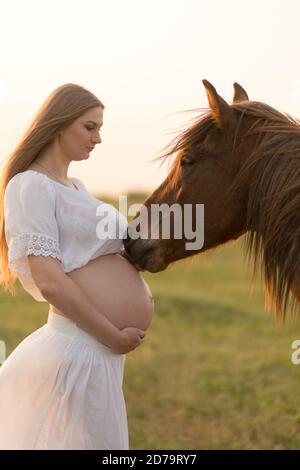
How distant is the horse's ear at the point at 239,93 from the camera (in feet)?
13.5

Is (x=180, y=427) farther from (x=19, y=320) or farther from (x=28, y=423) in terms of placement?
(x=19, y=320)

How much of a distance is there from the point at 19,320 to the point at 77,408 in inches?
319

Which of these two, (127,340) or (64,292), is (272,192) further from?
(64,292)

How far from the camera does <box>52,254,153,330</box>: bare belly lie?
3492mm

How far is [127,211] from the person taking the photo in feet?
14.6

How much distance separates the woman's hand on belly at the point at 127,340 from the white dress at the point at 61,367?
64 millimetres

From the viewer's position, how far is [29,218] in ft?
11.0

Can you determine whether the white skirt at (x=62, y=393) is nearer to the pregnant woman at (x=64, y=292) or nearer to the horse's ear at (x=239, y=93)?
the pregnant woman at (x=64, y=292)

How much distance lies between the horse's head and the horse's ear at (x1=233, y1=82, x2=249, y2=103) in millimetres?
392

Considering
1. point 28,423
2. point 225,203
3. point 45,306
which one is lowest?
point 45,306

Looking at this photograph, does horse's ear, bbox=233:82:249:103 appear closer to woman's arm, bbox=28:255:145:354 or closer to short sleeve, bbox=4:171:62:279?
short sleeve, bbox=4:171:62:279

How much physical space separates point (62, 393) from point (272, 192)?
1211mm
